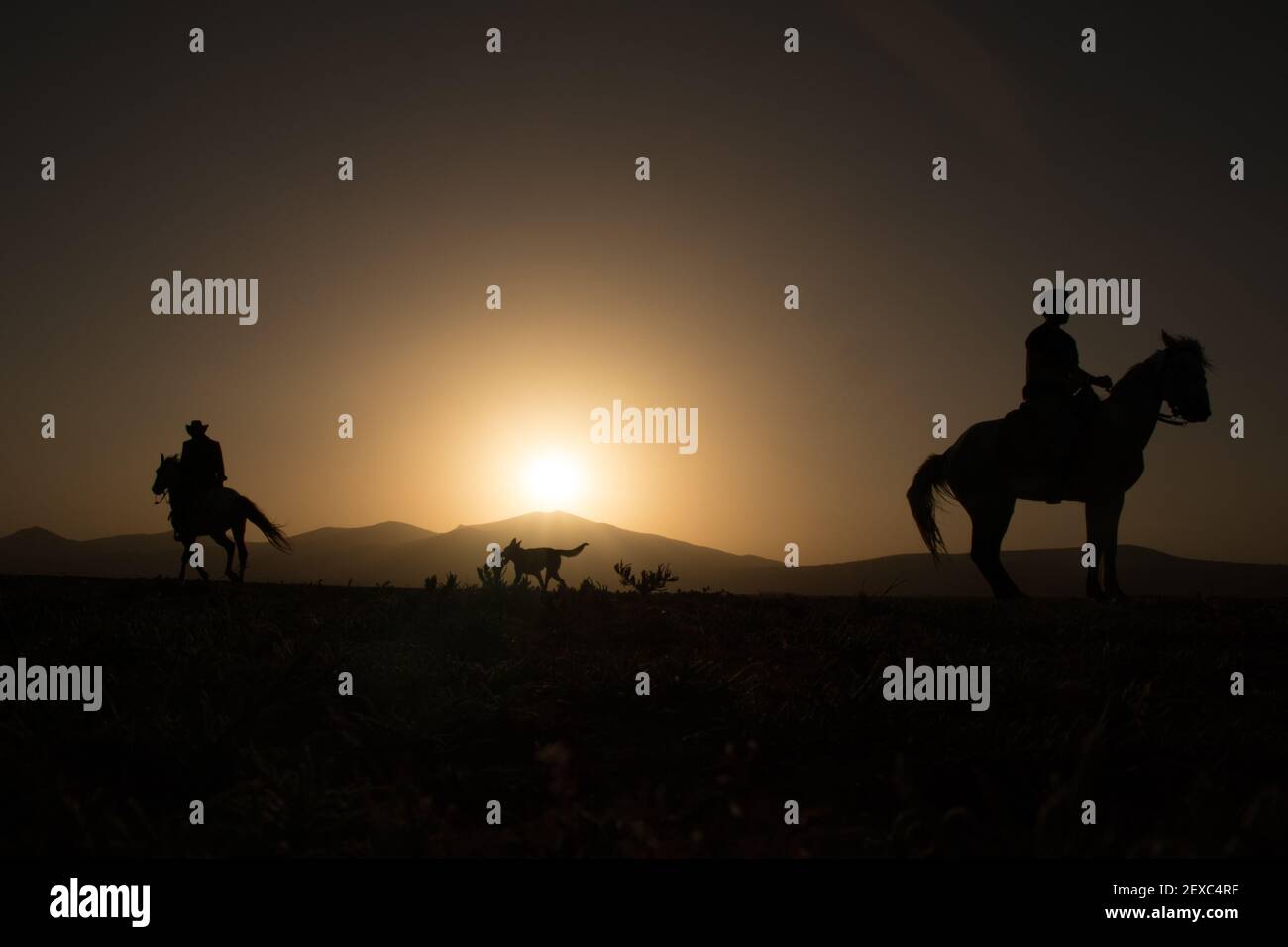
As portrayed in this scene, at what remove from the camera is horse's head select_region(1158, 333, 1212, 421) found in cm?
1101

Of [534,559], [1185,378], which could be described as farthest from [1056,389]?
[534,559]

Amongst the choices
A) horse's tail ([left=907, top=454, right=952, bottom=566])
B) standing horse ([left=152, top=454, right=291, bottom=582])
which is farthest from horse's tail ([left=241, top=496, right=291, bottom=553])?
horse's tail ([left=907, top=454, right=952, bottom=566])

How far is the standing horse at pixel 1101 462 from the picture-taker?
11.1m

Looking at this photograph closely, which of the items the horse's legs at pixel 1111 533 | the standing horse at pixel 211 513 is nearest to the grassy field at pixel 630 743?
the horse's legs at pixel 1111 533

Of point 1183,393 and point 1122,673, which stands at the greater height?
point 1183,393

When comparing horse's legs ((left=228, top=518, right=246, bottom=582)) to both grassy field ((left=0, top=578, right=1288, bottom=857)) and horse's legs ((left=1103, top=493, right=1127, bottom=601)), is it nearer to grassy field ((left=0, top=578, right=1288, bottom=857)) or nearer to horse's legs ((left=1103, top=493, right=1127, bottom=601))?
grassy field ((left=0, top=578, right=1288, bottom=857))

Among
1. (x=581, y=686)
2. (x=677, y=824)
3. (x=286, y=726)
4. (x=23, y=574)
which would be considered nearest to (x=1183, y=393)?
(x=581, y=686)

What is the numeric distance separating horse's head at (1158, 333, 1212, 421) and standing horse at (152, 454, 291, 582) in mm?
15092

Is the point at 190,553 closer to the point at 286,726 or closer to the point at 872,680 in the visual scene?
the point at 286,726

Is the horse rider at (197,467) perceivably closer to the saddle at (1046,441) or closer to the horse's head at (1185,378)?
the saddle at (1046,441)

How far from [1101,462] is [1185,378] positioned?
1.60 meters

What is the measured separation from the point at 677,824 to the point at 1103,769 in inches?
79.7

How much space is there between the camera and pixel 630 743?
4.12m
